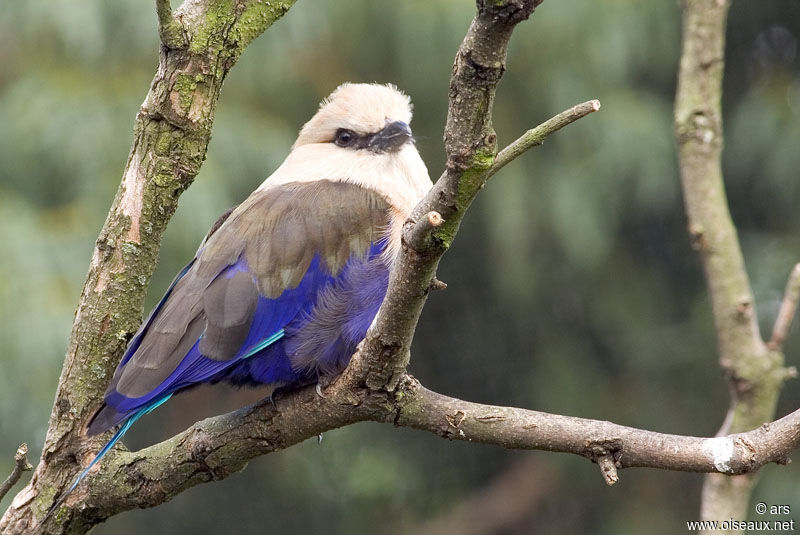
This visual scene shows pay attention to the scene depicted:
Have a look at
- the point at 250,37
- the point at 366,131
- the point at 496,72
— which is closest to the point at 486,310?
the point at 366,131

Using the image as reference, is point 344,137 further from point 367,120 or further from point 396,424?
point 396,424

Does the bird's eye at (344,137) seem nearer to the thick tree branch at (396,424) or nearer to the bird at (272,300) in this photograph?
the bird at (272,300)

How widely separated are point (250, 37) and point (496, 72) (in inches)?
39.6

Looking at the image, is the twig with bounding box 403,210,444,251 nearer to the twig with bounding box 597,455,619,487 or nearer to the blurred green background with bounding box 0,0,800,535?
the twig with bounding box 597,455,619,487

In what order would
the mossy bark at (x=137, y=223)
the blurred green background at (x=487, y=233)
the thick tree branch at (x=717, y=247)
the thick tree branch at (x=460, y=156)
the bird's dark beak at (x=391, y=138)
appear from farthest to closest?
1. the blurred green background at (x=487, y=233)
2. the bird's dark beak at (x=391, y=138)
3. the thick tree branch at (x=717, y=247)
4. the mossy bark at (x=137, y=223)
5. the thick tree branch at (x=460, y=156)

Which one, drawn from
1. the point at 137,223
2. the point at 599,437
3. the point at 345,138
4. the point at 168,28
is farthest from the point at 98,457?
the point at 345,138

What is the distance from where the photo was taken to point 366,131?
3.50m

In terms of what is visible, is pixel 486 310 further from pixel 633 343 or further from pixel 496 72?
pixel 496 72

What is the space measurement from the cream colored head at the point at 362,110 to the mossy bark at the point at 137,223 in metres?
0.77

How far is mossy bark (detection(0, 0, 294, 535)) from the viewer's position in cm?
258

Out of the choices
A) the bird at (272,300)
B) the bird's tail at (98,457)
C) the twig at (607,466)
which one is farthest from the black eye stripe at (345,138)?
the twig at (607,466)

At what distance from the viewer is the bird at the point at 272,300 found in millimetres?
2797

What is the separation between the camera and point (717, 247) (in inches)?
125

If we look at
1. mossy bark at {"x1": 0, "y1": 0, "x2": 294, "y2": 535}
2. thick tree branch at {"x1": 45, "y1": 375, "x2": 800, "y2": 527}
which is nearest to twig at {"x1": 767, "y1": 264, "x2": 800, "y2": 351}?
thick tree branch at {"x1": 45, "y1": 375, "x2": 800, "y2": 527}
